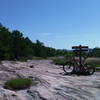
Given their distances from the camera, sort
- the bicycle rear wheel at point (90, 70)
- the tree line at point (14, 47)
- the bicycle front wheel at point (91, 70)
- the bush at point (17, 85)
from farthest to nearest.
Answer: the tree line at point (14, 47) < the bicycle front wheel at point (91, 70) < the bicycle rear wheel at point (90, 70) < the bush at point (17, 85)

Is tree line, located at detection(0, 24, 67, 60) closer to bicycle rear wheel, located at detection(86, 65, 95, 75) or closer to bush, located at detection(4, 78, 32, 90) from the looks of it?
bicycle rear wheel, located at detection(86, 65, 95, 75)

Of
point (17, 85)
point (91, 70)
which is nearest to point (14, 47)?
point (91, 70)

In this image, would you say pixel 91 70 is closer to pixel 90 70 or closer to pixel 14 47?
pixel 90 70

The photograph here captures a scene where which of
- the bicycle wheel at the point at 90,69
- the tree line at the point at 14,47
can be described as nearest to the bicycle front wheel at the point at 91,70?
the bicycle wheel at the point at 90,69

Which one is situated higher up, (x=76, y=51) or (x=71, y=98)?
(x=76, y=51)

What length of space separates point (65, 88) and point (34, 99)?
8.27 ft

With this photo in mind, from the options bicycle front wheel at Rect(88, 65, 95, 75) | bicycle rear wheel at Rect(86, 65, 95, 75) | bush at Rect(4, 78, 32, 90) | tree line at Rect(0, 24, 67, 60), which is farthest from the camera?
tree line at Rect(0, 24, 67, 60)

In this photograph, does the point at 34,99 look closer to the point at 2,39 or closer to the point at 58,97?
the point at 58,97

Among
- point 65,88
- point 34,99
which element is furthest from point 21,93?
point 65,88

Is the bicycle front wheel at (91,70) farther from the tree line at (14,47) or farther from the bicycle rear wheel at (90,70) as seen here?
the tree line at (14,47)

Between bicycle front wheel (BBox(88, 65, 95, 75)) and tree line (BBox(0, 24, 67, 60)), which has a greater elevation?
tree line (BBox(0, 24, 67, 60))

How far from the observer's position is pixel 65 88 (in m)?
12.2

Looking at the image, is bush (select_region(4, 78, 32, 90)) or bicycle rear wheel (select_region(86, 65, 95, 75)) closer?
bush (select_region(4, 78, 32, 90))

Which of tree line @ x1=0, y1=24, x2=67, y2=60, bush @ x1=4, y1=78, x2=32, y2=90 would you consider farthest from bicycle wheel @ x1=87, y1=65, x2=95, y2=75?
tree line @ x1=0, y1=24, x2=67, y2=60
